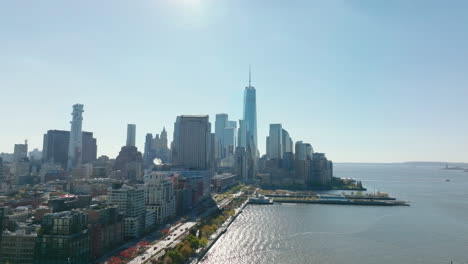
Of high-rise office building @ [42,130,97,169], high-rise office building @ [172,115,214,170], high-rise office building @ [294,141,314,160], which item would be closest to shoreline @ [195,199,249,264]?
high-rise office building @ [172,115,214,170]

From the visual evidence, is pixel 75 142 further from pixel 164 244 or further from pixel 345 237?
pixel 345 237

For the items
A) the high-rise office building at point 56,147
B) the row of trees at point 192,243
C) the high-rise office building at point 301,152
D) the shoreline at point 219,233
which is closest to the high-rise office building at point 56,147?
the high-rise office building at point 56,147

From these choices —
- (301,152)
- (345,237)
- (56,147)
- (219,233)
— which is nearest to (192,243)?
(219,233)

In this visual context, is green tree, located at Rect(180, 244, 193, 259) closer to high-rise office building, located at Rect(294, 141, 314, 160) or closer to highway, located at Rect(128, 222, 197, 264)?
highway, located at Rect(128, 222, 197, 264)

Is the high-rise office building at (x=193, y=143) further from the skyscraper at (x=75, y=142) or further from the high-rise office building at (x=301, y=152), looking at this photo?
the skyscraper at (x=75, y=142)

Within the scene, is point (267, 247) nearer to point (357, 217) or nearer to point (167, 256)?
point (167, 256)

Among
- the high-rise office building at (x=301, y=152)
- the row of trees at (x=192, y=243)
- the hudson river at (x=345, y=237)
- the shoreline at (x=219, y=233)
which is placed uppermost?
the high-rise office building at (x=301, y=152)

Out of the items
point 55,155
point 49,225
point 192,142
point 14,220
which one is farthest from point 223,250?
point 55,155

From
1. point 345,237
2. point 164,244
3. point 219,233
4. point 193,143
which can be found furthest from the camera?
point 193,143
